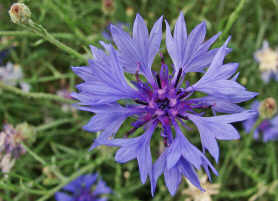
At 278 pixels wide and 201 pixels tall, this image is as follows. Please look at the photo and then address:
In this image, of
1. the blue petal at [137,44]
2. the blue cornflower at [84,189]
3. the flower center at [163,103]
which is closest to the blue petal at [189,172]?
the flower center at [163,103]

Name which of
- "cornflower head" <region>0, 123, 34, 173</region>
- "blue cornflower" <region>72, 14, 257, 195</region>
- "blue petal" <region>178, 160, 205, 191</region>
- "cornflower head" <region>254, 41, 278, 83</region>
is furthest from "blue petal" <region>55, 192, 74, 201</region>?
"cornflower head" <region>254, 41, 278, 83</region>

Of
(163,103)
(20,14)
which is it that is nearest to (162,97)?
(163,103)

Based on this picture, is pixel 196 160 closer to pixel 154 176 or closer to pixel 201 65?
pixel 154 176

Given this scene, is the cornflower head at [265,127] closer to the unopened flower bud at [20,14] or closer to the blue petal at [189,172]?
the blue petal at [189,172]

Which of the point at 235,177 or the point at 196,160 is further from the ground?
the point at 196,160

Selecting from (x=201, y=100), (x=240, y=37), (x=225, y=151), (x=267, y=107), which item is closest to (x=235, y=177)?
(x=225, y=151)

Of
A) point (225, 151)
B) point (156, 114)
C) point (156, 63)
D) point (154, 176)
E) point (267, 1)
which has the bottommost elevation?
point (225, 151)

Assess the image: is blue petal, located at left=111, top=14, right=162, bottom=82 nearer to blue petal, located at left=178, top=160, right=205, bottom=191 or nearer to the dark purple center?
the dark purple center

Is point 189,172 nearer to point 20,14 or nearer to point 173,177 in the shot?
point 173,177
